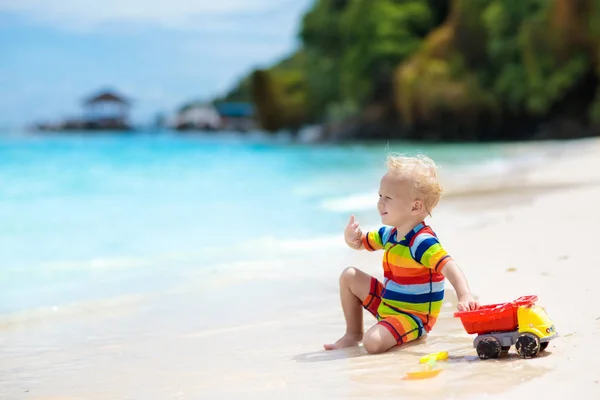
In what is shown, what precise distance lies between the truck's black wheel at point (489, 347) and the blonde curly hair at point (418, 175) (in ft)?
2.28

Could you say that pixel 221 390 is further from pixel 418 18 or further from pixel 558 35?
pixel 418 18

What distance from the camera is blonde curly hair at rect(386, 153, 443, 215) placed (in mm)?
3453

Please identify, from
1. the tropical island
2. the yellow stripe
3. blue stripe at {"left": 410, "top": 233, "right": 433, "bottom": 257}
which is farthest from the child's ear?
the tropical island

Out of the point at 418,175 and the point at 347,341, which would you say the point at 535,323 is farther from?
the point at 347,341

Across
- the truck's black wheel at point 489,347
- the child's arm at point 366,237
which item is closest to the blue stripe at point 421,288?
the child's arm at point 366,237

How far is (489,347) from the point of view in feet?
10.0

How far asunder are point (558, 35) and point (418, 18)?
53.4 feet

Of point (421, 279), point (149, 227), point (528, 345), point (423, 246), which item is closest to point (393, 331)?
point (421, 279)

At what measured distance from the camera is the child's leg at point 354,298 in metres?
3.71

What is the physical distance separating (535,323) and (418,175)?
2.64 feet

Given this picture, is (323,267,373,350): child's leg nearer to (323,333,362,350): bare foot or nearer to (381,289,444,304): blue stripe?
(323,333,362,350): bare foot

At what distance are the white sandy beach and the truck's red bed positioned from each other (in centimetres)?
13

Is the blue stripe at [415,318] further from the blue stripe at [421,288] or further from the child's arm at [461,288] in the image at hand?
the child's arm at [461,288]

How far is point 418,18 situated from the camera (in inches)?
1906
